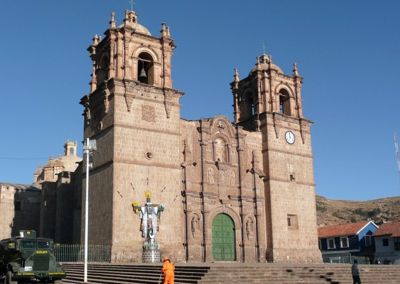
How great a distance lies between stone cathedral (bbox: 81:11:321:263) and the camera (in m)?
32.5

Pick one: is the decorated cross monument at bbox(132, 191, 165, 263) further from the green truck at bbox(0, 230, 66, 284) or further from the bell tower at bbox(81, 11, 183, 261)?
the green truck at bbox(0, 230, 66, 284)

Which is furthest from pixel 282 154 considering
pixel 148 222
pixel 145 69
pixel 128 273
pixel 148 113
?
pixel 128 273

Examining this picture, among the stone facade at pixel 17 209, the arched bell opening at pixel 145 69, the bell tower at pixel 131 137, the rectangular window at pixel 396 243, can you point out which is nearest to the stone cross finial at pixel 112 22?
the bell tower at pixel 131 137

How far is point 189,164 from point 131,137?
5.03 meters

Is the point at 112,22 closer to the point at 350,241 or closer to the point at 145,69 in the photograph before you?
the point at 145,69

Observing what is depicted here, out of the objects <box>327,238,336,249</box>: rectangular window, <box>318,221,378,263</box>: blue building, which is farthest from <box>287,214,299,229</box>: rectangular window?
<box>327,238,336,249</box>: rectangular window

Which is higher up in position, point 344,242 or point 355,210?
point 355,210

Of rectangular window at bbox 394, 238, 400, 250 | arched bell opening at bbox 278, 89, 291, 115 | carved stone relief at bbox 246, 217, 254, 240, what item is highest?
arched bell opening at bbox 278, 89, 291, 115

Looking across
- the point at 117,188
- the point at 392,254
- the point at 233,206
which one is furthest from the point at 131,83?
the point at 392,254

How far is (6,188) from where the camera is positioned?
153 ft

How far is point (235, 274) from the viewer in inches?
813

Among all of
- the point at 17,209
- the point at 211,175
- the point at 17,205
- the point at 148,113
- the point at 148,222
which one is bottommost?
the point at 148,222

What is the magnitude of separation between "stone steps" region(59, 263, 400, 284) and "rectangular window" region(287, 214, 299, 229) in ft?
40.2

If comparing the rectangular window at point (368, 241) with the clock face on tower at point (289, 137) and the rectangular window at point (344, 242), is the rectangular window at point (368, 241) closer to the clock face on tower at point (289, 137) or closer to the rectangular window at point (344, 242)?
the rectangular window at point (344, 242)
